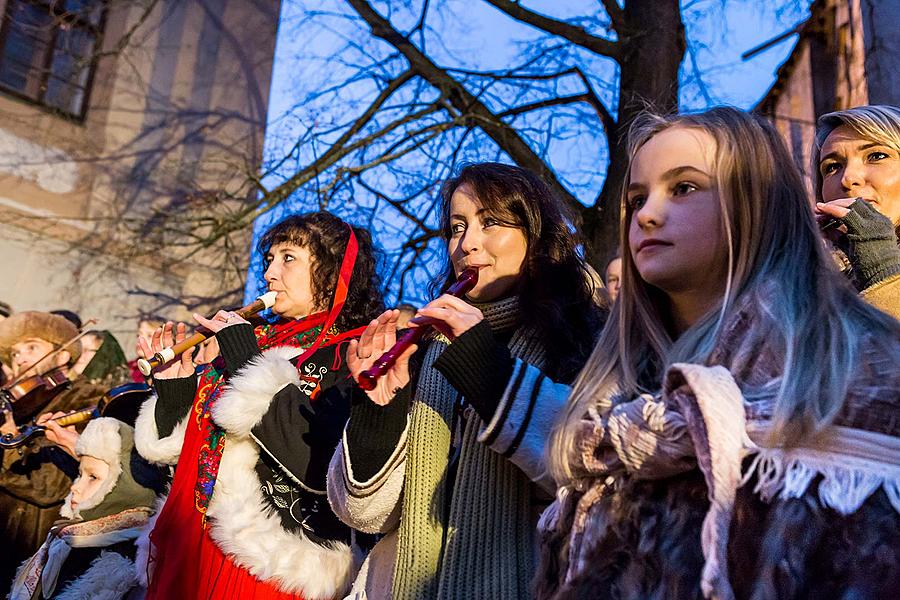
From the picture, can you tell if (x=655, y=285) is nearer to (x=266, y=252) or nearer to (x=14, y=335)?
(x=266, y=252)

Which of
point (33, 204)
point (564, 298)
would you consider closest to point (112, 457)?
point (564, 298)

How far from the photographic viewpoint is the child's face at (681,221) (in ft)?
5.00

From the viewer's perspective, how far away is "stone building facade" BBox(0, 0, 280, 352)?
8984mm

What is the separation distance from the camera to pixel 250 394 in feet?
8.61

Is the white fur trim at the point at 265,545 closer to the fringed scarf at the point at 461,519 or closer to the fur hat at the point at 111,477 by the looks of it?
the fringed scarf at the point at 461,519

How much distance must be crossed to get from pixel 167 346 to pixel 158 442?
1.19 feet

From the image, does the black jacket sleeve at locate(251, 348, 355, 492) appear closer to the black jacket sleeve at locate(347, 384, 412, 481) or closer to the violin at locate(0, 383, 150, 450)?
the black jacket sleeve at locate(347, 384, 412, 481)

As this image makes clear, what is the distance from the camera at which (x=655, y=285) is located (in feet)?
5.28

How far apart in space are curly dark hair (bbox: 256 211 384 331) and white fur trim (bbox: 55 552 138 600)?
4.22 feet

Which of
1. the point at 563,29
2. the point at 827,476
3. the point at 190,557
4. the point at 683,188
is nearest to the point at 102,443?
the point at 190,557

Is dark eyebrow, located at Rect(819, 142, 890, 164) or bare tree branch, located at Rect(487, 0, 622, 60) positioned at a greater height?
bare tree branch, located at Rect(487, 0, 622, 60)

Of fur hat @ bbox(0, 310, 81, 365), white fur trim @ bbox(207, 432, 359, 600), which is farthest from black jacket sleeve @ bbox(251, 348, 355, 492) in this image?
fur hat @ bbox(0, 310, 81, 365)

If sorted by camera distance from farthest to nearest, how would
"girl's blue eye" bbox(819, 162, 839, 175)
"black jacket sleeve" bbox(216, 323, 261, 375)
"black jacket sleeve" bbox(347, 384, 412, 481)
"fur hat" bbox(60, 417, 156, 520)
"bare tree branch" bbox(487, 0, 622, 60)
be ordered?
"bare tree branch" bbox(487, 0, 622, 60) < "fur hat" bbox(60, 417, 156, 520) < "black jacket sleeve" bbox(216, 323, 261, 375) < "girl's blue eye" bbox(819, 162, 839, 175) < "black jacket sleeve" bbox(347, 384, 412, 481)

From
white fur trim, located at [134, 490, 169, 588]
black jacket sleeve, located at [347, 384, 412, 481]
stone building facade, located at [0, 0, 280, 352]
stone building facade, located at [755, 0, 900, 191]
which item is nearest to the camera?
black jacket sleeve, located at [347, 384, 412, 481]
